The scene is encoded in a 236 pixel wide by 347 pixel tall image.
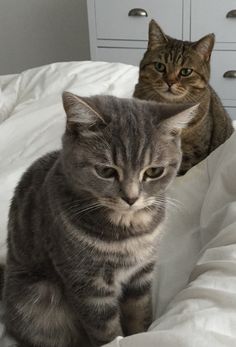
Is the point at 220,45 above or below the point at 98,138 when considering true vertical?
below

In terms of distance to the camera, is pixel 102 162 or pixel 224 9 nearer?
pixel 102 162

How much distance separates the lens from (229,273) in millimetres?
817

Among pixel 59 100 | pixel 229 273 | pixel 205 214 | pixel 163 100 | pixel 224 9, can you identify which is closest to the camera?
pixel 229 273

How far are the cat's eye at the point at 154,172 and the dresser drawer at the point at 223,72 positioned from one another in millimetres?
1793

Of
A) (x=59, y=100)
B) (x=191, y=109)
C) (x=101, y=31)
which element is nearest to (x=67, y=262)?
(x=191, y=109)

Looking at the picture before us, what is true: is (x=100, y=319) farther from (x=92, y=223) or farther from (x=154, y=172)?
(x=154, y=172)

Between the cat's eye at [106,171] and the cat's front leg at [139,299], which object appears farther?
the cat's front leg at [139,299]

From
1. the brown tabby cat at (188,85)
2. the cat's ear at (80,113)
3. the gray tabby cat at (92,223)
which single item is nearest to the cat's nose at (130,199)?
the gray tabby cat at (92,223)

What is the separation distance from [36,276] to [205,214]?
1.33 ft

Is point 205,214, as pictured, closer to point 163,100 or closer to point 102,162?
point 102,162

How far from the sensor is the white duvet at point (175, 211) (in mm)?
704

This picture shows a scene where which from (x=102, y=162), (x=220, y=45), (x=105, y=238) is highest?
(x=102, y=162)

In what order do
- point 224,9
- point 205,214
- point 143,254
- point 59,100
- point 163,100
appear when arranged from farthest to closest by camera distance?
1. point 224,9
2. point 59,100
3. point 163,100
4. point 205,214
5. point 143,254

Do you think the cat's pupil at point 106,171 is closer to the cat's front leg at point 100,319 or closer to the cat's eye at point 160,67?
the cat's front leg at point 100,319
